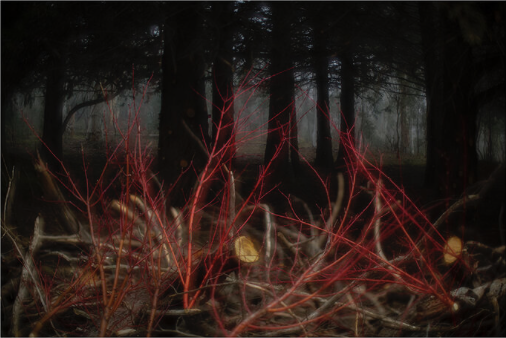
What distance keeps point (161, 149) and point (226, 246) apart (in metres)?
1.35

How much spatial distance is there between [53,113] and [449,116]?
3140mm

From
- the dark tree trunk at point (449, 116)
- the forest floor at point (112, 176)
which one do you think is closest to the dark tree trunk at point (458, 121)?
the dark tree trunk at point (449, 116)

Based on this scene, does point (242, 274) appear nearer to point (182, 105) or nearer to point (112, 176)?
point (112, 176)

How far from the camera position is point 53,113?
124 inches

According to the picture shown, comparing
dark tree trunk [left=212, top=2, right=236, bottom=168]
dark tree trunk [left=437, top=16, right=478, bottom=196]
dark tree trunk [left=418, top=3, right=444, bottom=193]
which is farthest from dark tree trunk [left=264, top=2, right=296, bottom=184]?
dark tree trunk [left=437, top=16, right=478, bottom=196]

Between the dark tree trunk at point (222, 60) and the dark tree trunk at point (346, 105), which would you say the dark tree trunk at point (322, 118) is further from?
the dark tree trunk at point (222, 60)

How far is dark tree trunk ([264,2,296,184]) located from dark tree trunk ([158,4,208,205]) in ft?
2.23

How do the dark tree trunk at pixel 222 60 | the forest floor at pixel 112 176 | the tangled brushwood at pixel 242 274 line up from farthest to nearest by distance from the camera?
1. the dark tree trunk at pixel 222 60
2. the forest floor at pixel 112 176
3. the tangled brushwood at pixel 242 274

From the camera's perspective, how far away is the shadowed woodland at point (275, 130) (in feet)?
9.36

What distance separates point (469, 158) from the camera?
310cm

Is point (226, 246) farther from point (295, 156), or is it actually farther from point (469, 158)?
point (469, 158)

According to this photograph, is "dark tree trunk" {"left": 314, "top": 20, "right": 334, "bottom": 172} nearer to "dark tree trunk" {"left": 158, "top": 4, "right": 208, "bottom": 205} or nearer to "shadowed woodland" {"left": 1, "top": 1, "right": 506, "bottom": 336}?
"shadowed woodland" {"left": 1, "top": 1, "right": 506, "bottom": 336}

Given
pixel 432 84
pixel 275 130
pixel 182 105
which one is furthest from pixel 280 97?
pixel 432 84

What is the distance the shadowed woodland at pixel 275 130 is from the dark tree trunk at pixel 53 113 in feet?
0.04
